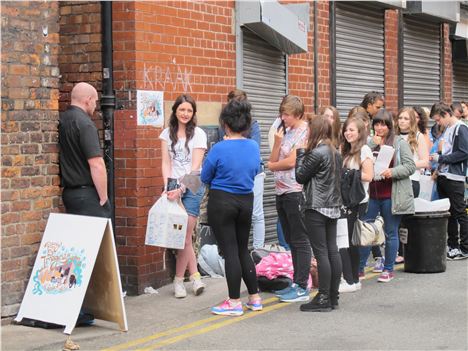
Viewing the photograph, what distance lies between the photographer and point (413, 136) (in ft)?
35.4

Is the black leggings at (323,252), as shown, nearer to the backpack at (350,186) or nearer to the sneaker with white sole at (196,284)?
the backpack at (350,186)

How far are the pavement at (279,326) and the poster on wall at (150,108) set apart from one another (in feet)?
6.14

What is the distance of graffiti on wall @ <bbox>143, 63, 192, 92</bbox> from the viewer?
977 centimetres

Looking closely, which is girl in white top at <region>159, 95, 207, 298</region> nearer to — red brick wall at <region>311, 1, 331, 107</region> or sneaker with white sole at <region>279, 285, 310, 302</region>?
sneaker with white sole at <region>279, 285, 310, 302</region>

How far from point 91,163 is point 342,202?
262cm

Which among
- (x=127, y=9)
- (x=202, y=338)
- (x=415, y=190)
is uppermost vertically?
(x=127, y=9)

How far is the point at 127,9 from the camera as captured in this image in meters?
9.55

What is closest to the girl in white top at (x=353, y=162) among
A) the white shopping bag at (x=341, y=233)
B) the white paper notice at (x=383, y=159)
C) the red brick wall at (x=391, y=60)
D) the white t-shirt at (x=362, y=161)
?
the white t-shirt at (x=362, y=161)

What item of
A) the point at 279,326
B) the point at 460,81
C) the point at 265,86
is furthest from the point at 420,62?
the point at 279,326

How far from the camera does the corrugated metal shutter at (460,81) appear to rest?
19141mm

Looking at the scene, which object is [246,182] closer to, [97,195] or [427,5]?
[97,195]

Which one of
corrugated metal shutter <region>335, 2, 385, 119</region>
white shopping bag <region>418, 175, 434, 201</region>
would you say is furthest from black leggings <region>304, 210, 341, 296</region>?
corrugated metal shutter <region>335, 2, 385, 119</region>

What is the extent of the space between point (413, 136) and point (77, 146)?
15.1ft

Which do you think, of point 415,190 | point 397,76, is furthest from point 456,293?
point 397,76
